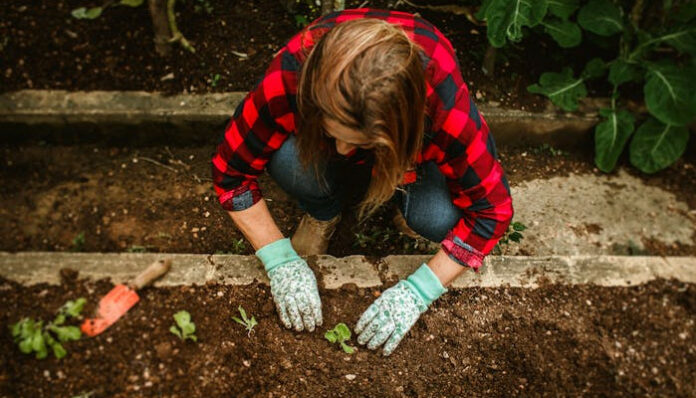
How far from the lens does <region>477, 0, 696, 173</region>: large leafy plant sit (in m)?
2.12

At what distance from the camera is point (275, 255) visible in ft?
5.18

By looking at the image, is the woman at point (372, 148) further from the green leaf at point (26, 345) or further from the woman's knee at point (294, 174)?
the green leaf at point (26, 345)

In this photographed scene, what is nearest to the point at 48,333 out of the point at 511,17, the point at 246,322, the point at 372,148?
the point at 246,322

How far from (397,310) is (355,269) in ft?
0.76

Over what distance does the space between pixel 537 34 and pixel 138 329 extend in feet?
7.98

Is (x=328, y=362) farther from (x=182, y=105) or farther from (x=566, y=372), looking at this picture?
(x=182, y=105)

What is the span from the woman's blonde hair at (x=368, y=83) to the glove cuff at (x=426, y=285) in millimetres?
615

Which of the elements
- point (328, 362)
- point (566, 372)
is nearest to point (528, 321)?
point (566, 372)

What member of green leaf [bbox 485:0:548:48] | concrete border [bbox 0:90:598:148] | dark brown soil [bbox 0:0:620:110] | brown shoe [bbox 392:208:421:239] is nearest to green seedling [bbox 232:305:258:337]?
brown shoe [bbox 392:208:421:239]

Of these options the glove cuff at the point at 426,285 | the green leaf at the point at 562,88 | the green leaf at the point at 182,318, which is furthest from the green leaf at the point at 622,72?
the green leaf at the point at 182,318

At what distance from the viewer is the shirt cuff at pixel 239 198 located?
60.2 inches

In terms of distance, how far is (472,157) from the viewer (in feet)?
4.35

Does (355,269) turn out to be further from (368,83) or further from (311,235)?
(368,83)

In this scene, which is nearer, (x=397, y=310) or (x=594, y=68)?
(x=397, y=310)
